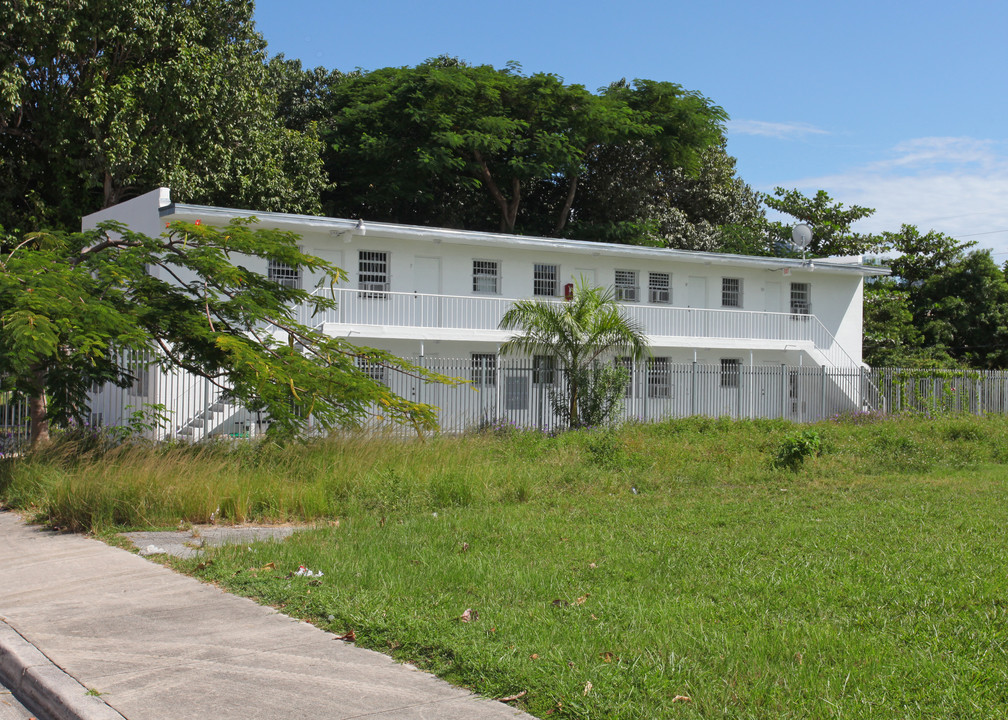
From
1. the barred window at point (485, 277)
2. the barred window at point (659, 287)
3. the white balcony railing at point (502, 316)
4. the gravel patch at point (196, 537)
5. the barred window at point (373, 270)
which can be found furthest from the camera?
the barred window at point (659, 287)

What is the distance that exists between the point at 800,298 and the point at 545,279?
9951mm

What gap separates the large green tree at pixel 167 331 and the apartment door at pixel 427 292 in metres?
9.98

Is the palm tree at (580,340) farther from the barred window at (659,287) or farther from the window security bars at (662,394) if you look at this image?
the barred window at (659,287)

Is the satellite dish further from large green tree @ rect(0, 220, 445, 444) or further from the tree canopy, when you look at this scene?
large green tree @ rect(0, 220, 445, 444)

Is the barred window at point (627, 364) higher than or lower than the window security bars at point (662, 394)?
higher

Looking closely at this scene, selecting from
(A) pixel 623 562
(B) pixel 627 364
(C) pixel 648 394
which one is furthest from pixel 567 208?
(A) pixel 623 562

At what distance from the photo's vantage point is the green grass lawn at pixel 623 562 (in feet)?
17.0

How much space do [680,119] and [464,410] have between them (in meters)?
24.3

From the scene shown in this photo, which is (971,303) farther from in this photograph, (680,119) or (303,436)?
(303,436)

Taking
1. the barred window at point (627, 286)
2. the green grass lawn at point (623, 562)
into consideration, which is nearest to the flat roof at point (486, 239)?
the barred window at point (627, 286)

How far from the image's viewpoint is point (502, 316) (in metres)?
27.0

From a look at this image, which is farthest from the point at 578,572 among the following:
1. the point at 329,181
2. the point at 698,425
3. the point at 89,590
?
the point at 329,181

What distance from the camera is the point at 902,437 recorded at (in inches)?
741

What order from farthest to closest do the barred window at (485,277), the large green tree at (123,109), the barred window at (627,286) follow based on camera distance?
1. the barred window at (627,286)
2. the barred window at (485,277)
3. the large green tree at (123,109)
